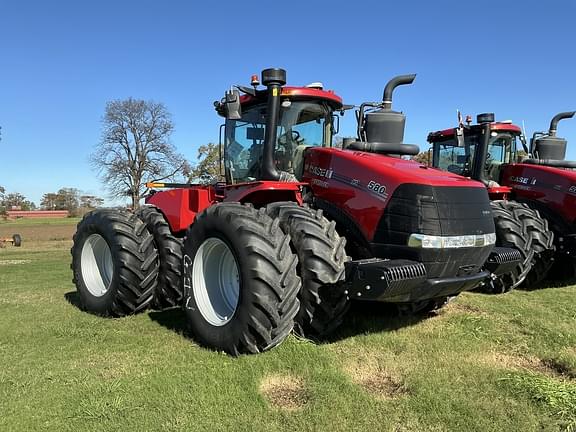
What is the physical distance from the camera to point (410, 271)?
4172mm

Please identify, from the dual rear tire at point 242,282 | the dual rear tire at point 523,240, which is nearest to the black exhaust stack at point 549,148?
the dual rear tire at point 523,240

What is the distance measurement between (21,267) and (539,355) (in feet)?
41.1

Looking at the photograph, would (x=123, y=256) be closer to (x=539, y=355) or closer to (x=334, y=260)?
(x=334, y=260)

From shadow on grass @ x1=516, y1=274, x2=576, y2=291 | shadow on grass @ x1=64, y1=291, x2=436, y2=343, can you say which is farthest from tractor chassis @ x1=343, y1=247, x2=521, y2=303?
shadow on grass @ x1=516, y1=274, x2=576, y2=291

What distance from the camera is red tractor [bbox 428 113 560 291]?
7.40 metres

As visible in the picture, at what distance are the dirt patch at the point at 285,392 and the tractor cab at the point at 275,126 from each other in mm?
2266

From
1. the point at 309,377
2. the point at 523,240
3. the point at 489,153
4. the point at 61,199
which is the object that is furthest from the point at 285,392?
the point at 61,199

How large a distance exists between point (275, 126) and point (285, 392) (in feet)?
9.25

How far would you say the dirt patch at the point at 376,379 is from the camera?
3918 mm

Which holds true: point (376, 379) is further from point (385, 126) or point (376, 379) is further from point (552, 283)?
point (552, 283)

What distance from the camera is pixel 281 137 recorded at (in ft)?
19.2

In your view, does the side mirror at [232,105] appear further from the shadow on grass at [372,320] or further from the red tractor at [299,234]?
the shadow on grass at [372,320]

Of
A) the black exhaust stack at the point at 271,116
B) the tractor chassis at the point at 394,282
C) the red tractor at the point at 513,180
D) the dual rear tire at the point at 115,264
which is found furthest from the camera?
the red tractor at the point at 513,180

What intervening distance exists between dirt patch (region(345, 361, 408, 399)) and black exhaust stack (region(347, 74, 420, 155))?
7.63ft
